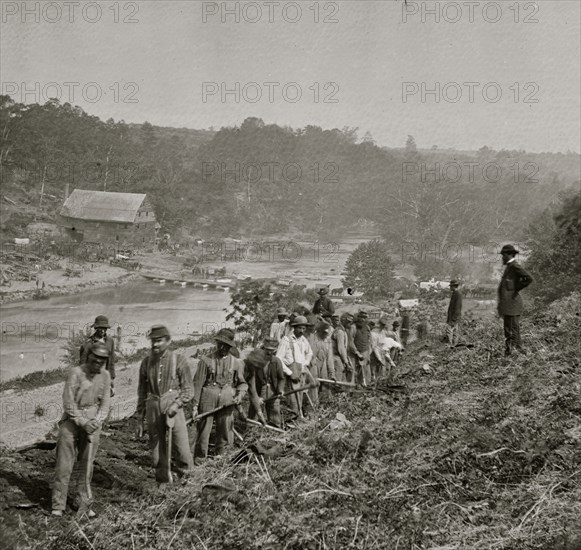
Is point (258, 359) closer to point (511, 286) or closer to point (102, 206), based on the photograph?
point (511, 286)

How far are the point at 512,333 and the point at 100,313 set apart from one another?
3083 centimetres

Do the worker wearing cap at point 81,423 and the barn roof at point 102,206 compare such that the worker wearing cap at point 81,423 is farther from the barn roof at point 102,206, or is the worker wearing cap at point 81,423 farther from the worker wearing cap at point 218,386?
the barn roof at point 102,206

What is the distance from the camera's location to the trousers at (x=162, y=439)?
708 centimetres

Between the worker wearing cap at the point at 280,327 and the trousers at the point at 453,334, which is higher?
the worker wearing cap at the point at 280,327

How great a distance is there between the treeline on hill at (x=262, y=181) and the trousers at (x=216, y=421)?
5990 centimetres

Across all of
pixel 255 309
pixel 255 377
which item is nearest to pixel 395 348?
pixel 255 377

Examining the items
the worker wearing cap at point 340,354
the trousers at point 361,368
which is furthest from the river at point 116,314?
the worker wearing cap at point 340,354

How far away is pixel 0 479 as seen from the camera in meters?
7.43

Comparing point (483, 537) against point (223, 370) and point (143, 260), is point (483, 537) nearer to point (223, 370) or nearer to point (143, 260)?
point (223, 370)

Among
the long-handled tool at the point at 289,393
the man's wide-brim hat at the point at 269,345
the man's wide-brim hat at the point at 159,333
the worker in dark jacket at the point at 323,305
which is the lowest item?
the long-handled tool at the point at 289,393

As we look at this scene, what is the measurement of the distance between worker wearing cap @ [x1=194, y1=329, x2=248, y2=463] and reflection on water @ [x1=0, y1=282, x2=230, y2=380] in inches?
724

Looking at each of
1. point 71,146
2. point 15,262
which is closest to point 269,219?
point 71,146

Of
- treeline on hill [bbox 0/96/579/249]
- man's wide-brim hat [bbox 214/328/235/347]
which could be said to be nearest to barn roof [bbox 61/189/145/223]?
treeline on hill [bbox 0/96/579/249]

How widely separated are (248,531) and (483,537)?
67.7 inches
